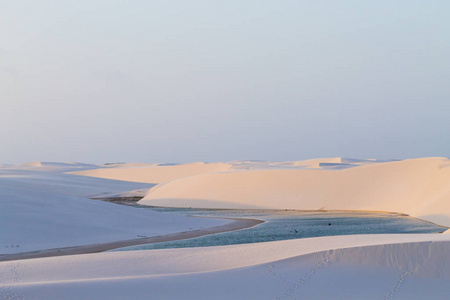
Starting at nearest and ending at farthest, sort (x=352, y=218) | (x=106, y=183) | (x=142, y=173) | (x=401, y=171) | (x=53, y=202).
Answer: (x=53, y=202)
(x=352, y=218)
(x=401, y=171)
(x=106, y=183)
(x=142, y=173)

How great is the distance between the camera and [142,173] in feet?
271

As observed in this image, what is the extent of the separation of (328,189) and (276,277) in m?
25.9

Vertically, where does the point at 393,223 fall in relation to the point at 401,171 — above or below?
below

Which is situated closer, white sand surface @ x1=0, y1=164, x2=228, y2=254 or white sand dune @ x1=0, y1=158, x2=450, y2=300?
white sand dune @ x1=0, y1=158, x2=450, y2=300

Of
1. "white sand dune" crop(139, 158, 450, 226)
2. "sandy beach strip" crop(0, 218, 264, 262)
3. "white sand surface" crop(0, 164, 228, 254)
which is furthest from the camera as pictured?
"white sand dune" crop(139, 158, 450, 226)

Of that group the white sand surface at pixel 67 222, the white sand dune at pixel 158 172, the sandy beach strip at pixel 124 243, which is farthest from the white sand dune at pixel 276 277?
the white sand dune at pixel 158 172

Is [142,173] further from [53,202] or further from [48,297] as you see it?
[48,297]

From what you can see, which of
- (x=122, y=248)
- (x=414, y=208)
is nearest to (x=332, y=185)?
(x=414, y=208)

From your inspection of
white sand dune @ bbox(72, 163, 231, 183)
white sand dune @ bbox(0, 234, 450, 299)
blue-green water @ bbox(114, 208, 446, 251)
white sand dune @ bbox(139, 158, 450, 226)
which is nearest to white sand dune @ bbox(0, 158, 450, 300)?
white sand dune @ bbox(0, 234, 450, 299)

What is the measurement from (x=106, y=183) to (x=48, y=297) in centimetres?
5611

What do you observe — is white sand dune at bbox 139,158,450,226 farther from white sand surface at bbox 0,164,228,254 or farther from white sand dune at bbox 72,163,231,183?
white sand dune at bbox 72,163,231,183

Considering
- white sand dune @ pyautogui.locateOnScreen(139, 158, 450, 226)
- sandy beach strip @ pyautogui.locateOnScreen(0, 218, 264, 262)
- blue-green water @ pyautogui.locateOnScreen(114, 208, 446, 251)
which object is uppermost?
white sand dune @ pyautogui.locateOnScreen(139, 158, 450, 226)

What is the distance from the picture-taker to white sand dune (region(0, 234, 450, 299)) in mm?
7918

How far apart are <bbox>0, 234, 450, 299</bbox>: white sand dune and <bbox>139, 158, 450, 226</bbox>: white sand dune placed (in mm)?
16572
